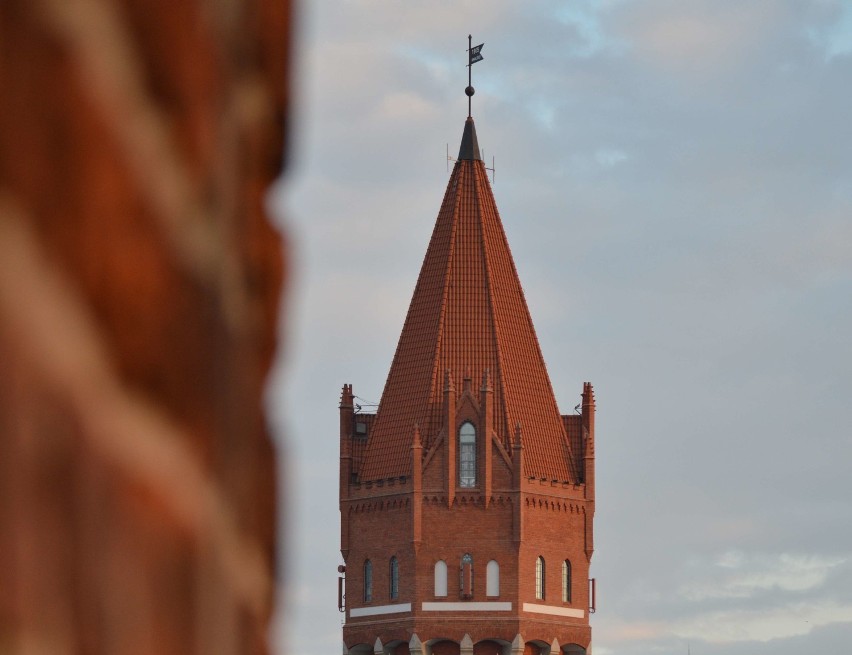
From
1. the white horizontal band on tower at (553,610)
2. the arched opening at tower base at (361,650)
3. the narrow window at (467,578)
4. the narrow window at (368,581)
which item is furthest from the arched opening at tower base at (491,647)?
the narrow window at (368,581)

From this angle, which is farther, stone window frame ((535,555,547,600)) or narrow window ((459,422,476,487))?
stone window frame ((535,555,547,600))

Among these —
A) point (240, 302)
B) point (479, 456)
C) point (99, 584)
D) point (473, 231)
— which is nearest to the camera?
point (99, 584)

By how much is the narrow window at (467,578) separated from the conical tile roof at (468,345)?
373 centimetres

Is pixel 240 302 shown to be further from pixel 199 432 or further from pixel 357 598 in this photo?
pixel 357 598

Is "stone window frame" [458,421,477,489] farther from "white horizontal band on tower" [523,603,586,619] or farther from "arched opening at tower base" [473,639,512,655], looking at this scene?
"arched opening at tower base" [473,639,512,655]

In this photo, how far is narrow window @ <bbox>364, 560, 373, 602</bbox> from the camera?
7250 cm

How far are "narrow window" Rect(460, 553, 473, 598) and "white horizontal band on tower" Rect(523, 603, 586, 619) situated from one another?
6.99 ft

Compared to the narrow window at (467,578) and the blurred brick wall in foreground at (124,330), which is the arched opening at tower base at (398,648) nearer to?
the narrow window at (467,578)

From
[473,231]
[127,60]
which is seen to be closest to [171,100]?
[127,60]

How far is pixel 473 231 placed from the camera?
249ft

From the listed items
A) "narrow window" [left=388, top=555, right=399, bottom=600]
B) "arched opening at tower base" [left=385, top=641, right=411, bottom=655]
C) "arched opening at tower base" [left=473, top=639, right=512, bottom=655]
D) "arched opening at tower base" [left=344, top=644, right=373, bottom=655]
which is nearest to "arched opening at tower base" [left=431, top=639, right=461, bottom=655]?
"arched opening at tower base" [left=473, top=639, right=512, bottom=655]

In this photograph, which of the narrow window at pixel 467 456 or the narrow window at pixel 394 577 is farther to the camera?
the narrow window at pixel 394 577

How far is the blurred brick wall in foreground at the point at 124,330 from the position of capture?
0.80 meters

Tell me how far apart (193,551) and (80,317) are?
11cm
